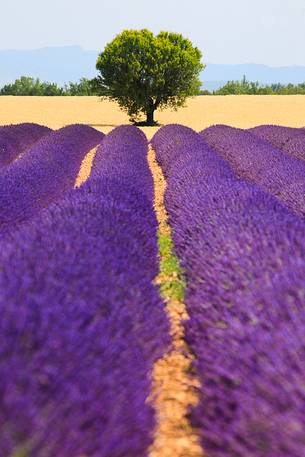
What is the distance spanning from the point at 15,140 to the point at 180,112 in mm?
20432

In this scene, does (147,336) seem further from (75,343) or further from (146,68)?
(146,68)

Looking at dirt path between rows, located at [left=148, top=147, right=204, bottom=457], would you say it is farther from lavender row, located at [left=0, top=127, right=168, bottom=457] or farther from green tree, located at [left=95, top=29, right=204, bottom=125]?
green tree, located at [left=95, top=29, right=204, bottom=125]

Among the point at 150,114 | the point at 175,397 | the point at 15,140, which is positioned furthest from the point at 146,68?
the point at 175,397

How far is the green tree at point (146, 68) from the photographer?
23078 mm

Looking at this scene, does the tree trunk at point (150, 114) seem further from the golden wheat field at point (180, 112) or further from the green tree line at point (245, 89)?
the green tree line at point (245, 89)

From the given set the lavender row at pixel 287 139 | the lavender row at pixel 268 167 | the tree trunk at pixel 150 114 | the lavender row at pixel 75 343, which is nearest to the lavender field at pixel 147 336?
the lavender row at pixel 75 343

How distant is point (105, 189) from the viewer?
5262mm

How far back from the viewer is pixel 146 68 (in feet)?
75.7

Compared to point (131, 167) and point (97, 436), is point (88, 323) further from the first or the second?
point (131, 167)

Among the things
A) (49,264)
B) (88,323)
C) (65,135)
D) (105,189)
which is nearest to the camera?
(88,323)

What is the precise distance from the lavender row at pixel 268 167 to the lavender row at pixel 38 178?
9.94 feet

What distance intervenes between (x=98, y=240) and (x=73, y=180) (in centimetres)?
681

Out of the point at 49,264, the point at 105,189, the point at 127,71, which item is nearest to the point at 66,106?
the point at 127,71

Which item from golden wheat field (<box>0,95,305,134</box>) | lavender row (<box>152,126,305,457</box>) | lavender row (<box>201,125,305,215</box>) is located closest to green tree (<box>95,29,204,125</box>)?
golden wheat field (<box>0,95,305,134</box>)
